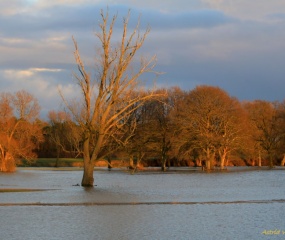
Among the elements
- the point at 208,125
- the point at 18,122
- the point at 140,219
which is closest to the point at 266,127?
the point at 208,125

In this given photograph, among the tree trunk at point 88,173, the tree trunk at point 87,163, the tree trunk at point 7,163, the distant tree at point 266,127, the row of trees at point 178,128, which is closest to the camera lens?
the tree trunk at point 87,163

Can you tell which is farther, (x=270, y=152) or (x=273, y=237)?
(x=270, y=152)

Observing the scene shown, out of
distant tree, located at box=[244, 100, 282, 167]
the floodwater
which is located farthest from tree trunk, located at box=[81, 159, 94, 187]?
distant tree, located at box=[244, 100, 282, 167]

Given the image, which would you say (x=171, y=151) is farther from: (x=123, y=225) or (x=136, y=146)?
(x=123, y=225)

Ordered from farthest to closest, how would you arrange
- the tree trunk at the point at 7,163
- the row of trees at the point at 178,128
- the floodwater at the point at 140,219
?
the row of trees at the point at 178,128, the tree trunk at the point at 7,163, the floodwater at the point at 140,219

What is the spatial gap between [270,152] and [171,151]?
746 inches

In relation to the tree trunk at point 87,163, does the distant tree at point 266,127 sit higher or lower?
higher

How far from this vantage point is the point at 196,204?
23.7 metres

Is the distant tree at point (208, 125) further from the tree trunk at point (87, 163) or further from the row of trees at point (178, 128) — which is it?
the tree trunk at point (87, 163)

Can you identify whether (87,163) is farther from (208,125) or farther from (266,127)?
(266,127)

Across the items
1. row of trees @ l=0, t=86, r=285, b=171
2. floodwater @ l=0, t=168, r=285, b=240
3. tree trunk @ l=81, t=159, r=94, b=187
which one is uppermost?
row of trees @ l=0, t=86, r=285, b=171

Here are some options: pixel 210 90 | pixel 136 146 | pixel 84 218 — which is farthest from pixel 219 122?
pixel 84 218

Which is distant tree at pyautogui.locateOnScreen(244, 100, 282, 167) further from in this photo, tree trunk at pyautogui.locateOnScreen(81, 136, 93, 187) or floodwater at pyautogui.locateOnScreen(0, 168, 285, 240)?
floodwater at pyautogui.locateOnScreen(0, 168, 285, 240)

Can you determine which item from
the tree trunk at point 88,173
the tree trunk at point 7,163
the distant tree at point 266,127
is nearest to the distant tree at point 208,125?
the distant tree at point 266,127
